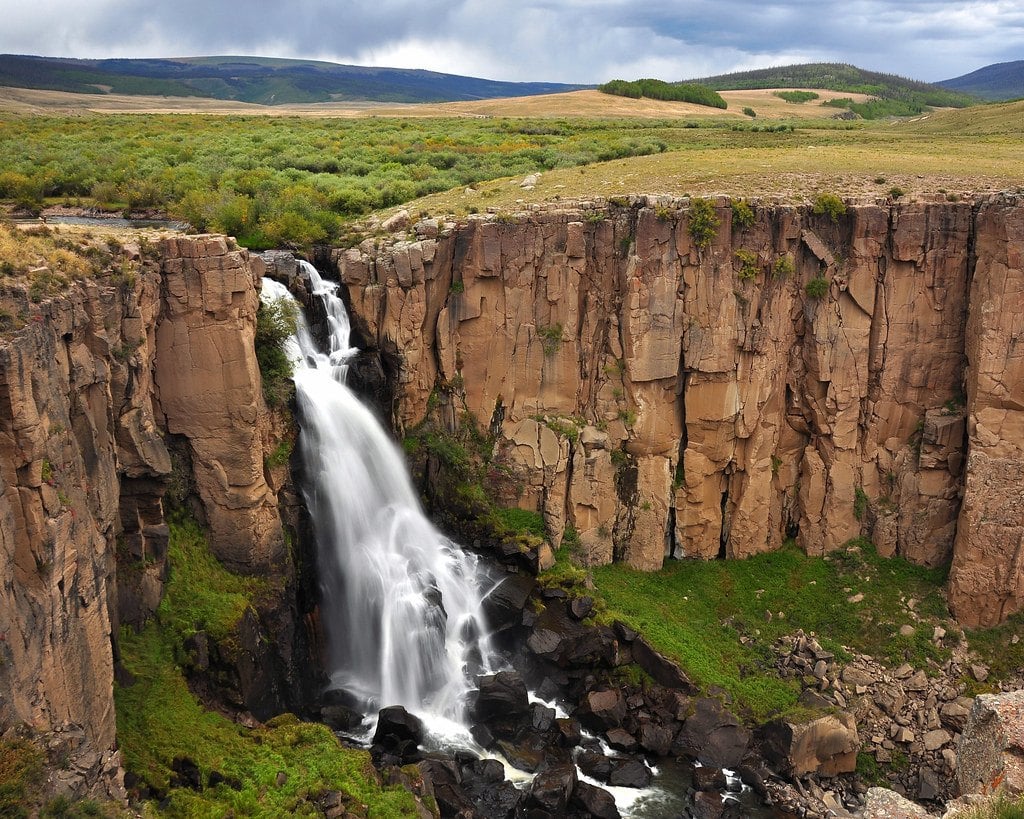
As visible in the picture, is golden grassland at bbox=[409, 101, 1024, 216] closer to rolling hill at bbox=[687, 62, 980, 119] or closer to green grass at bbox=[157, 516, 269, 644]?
green grass at bbox=[157, 516, 269, 644]

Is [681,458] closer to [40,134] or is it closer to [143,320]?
[143,320]

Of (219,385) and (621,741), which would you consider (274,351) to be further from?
(621,741)

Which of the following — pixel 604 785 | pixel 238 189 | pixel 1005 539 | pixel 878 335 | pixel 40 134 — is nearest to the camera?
pixel 604 785

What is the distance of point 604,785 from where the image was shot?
2586 centimetres

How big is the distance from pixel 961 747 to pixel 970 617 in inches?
460

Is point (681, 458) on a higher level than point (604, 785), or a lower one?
higher

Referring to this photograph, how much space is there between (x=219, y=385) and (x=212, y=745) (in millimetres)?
9840

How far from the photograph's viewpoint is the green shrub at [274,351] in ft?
90.5

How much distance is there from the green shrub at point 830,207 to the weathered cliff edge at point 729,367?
38 cm

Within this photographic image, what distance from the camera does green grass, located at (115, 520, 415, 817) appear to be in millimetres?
20000

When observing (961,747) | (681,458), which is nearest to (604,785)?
(961,747)

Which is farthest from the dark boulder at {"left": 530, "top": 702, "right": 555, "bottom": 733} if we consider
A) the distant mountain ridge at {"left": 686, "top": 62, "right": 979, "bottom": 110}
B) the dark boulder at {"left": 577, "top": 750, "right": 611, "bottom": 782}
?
the distant mountain ridge at {"left": 686, "top": 62, "right": 979, "bottom": 110}

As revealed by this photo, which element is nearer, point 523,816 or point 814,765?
point 523,816

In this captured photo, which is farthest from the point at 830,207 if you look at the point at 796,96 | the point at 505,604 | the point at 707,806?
the point at 796,96
